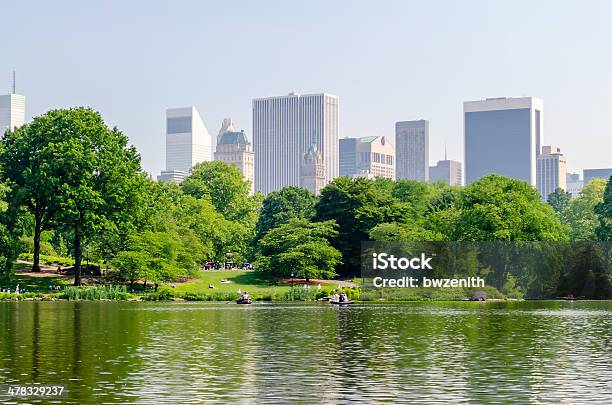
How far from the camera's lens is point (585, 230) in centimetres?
12769

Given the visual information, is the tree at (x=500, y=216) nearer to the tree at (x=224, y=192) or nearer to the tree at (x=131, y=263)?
the tree at (x=131, y=263)

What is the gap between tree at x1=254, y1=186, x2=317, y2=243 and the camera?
128625 millimetres

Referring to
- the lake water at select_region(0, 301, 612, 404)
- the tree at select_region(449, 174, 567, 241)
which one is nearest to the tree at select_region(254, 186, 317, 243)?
the tree at select_region(449, 174, 567, 241)

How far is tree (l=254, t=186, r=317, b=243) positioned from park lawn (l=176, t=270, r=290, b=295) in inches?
849

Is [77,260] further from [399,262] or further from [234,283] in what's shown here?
[399,262]

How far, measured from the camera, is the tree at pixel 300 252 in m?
98.2

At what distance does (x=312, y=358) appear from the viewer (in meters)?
33.6

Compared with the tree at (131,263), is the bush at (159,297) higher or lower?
lower

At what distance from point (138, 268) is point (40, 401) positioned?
6442cm

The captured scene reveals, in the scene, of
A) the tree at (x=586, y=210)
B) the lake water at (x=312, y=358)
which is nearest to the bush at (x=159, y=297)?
the lake water at (x=312, y=358)

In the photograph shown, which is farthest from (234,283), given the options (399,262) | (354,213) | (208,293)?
(399,262)

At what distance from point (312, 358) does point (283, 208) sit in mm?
100046

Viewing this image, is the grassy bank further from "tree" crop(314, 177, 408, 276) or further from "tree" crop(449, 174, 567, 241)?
"tree" crop(314, 177, 408, 276)

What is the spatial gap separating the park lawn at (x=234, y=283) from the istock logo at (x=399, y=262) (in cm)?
980
